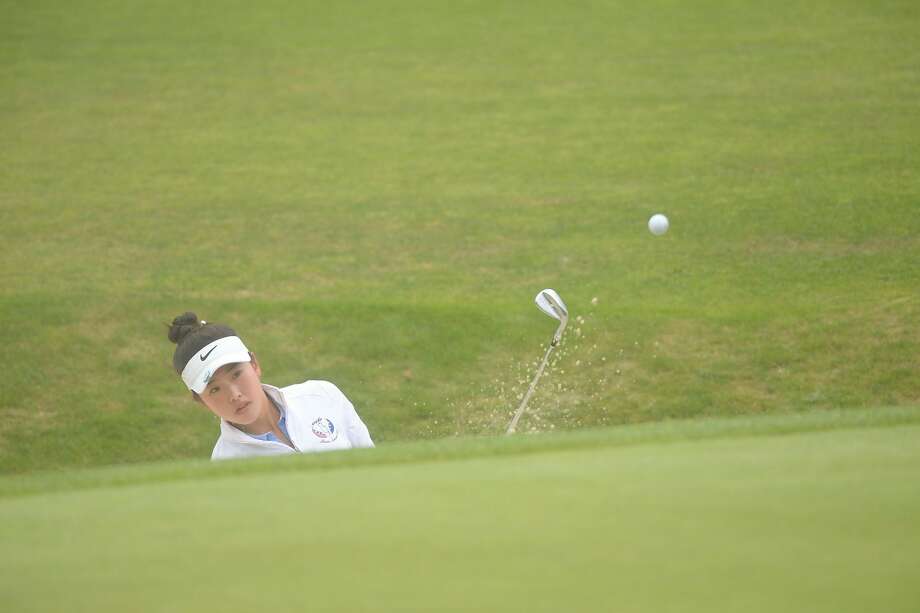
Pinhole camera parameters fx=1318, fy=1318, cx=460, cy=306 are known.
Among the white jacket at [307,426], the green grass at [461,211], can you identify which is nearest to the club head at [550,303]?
the green grass at [461,211]

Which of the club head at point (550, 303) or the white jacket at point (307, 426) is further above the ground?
the club head at point (550, 303)

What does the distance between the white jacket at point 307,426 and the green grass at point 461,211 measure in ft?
13.0

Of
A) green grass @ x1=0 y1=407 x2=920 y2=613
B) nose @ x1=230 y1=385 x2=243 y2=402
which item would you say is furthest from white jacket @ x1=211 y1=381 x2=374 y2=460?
green grass @ x1=0 y1=407 x2=920 y2=613

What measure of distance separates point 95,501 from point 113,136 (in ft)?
58.4

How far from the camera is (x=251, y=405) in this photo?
690 cm

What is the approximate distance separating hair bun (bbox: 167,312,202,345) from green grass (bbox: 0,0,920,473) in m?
4.03

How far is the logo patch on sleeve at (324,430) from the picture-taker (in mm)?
7070

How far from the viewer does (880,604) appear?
7.81 feet

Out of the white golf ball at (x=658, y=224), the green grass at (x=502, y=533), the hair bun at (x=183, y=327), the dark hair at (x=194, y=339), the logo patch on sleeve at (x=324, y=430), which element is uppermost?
the white golf ball at (x=658, y=224)

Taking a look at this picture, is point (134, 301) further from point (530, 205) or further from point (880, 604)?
point (880, 604)

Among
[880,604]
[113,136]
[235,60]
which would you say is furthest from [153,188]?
[880,604]

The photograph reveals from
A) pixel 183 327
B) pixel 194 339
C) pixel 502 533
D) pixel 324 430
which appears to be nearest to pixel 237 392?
pixel 194 339

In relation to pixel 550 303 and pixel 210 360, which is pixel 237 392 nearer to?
pixel 210 360

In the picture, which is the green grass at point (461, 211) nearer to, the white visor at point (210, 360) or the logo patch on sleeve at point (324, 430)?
the logo patch on sleeve at point (324, 430)
